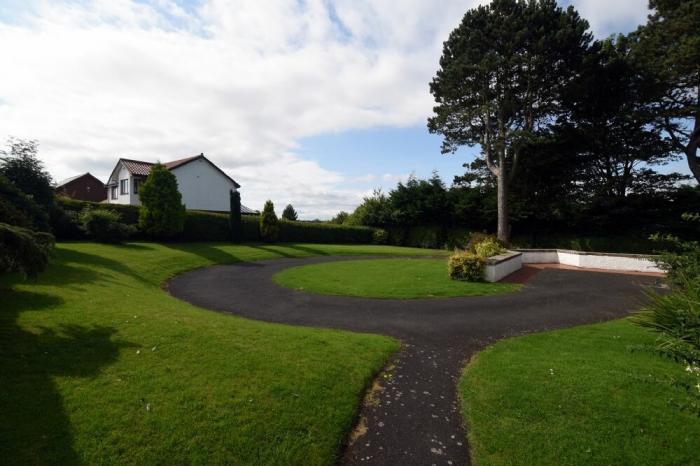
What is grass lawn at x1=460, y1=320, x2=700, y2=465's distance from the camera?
3.67m

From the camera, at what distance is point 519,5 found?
2202 centimetres

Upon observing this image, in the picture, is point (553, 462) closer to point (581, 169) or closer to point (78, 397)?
point (78, 397)

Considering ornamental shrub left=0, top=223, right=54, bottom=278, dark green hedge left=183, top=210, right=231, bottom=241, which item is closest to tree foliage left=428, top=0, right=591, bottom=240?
dark green hedge left=183, top=210, right=231, bottom=241

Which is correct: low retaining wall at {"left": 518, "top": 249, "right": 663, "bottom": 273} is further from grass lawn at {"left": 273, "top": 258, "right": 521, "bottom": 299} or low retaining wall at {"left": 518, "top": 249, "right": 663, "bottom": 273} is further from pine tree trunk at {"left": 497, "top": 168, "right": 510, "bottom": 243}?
grass lawn at {"left": 273, "top": 258, "right": 521, "bottom": 299}

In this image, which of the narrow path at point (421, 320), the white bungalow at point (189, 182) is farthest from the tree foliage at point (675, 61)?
the white bungalow at point (189, 182)

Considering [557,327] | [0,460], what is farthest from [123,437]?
[557,327]

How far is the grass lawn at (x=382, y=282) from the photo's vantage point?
11.6 metres

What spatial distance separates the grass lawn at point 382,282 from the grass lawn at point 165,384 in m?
4.37

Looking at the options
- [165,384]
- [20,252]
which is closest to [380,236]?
[20,252]

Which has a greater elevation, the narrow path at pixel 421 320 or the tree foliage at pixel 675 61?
the tree foliage at pixel 675 61

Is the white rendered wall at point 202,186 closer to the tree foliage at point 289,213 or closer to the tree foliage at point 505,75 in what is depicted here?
the tree foliage at point 289,213

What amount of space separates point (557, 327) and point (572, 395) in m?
4.13

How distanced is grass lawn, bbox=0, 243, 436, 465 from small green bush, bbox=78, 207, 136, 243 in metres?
11.3

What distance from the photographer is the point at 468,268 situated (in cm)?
1400
